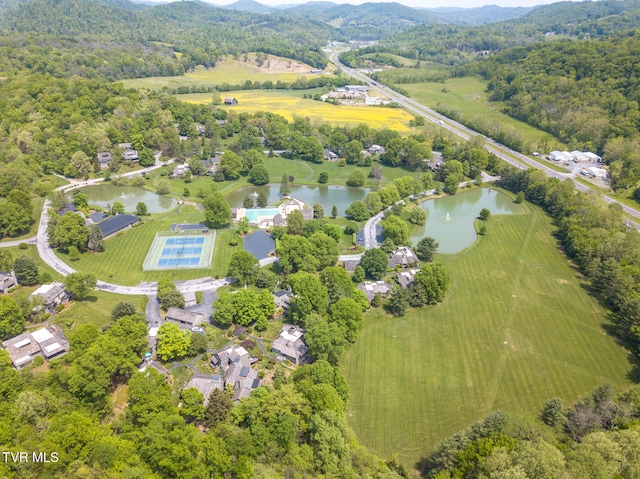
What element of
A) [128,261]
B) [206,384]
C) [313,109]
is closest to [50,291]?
[128,261]

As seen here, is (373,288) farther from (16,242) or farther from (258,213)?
(16,242)

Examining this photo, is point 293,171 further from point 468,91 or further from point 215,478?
point 468,91

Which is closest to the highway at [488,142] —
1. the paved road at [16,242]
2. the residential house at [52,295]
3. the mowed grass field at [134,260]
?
the mowed grass field at [134,260]

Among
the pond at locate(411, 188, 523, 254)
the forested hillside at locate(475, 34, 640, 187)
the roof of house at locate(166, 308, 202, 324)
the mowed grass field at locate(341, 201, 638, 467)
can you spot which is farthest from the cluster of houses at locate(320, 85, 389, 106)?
the roof of house at locate(166, 308, 202, 324)

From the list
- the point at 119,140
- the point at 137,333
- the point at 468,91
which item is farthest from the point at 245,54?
the point at 137,333

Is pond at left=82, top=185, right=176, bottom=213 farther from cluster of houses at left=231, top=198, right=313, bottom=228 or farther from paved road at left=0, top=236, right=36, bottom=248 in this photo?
cluster of houses at left=231, top=198, right=313, bottom=228

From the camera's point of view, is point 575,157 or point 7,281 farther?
point 575,157
